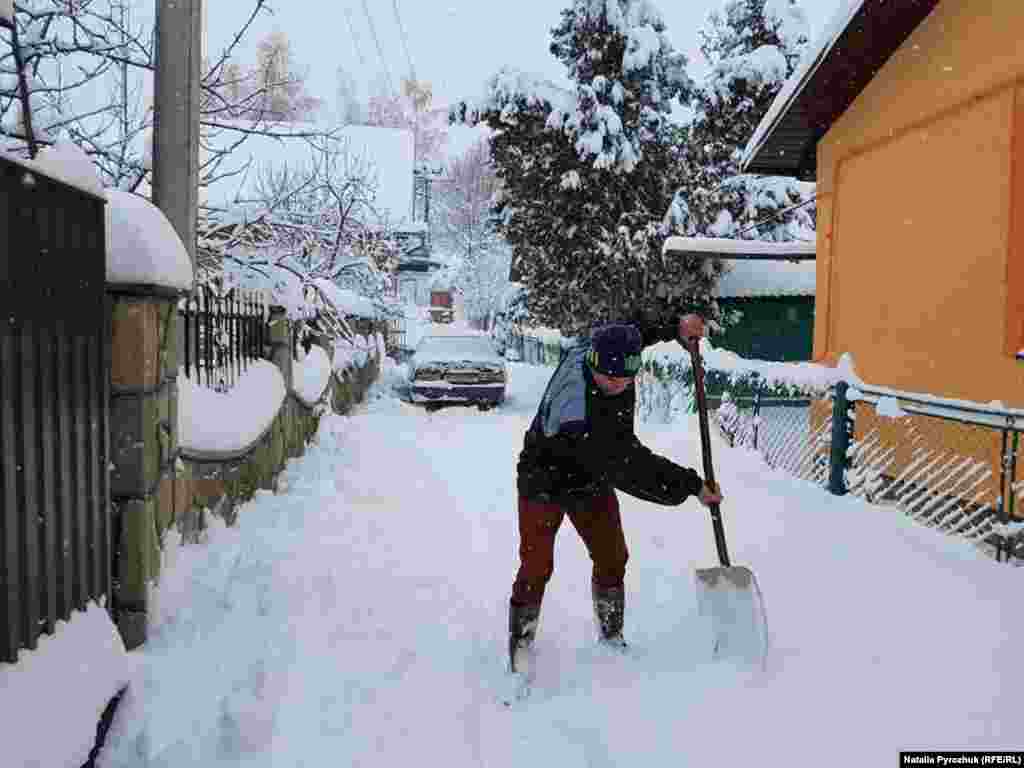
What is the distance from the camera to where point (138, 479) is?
3.47 meters

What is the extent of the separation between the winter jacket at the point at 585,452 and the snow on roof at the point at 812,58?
259 inches

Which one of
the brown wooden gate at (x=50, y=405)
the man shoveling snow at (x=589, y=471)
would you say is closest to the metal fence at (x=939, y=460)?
the man shoveling snow at (x=589, y=471)

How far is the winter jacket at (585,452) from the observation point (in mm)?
3539

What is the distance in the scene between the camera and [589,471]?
3.67 metres

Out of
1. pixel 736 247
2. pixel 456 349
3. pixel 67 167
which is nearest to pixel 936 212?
pixel 736 247

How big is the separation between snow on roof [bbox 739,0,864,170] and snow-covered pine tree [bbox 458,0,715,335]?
6.73 meters

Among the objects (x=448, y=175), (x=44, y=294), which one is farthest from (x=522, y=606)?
(x=448, y=175)

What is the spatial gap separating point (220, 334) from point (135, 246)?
2.84m

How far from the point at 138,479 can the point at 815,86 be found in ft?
29.8

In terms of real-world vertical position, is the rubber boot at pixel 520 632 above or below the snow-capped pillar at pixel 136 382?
below

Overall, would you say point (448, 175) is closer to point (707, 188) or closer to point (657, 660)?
point (707, 188)

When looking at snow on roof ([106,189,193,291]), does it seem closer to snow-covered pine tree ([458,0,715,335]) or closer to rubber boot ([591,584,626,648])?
rubber boot ([591,584,626,648])

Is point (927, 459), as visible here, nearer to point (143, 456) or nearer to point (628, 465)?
point (628, 465)

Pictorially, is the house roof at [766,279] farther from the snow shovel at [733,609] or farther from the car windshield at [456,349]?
the snow shovel at [733,609]
